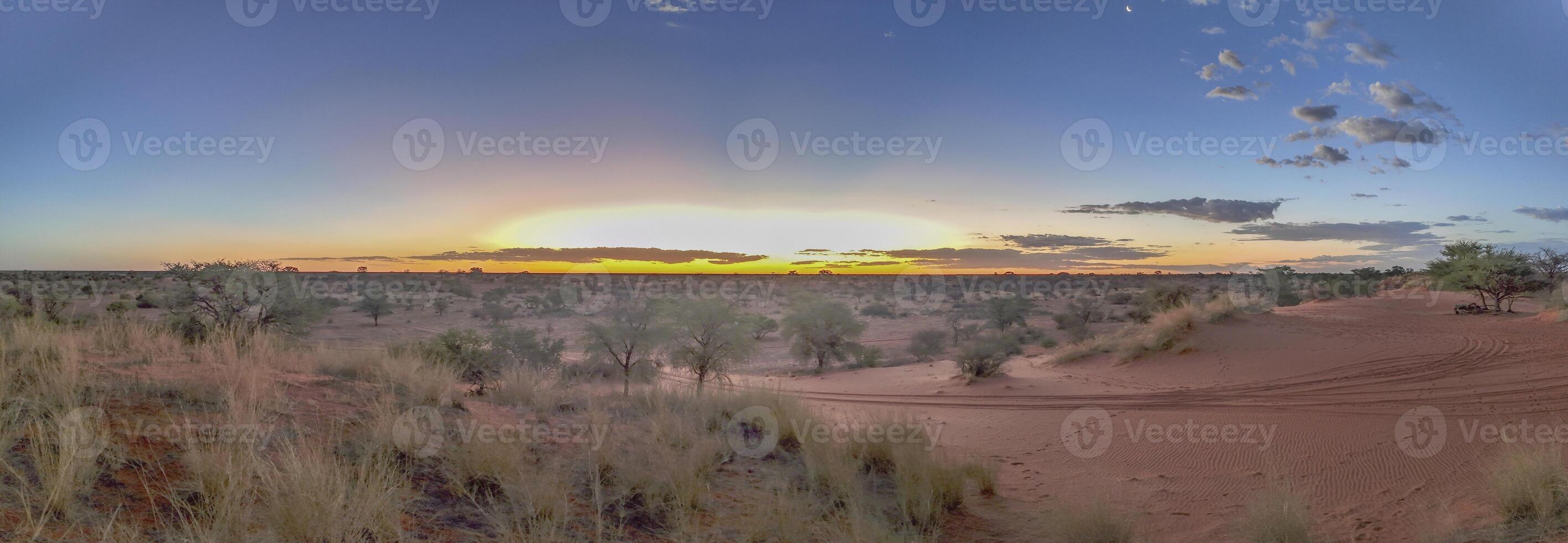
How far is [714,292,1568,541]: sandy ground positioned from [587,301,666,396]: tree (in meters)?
4.07

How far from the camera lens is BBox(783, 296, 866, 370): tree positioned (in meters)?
24.4

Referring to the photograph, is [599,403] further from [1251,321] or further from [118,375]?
[1251,321]

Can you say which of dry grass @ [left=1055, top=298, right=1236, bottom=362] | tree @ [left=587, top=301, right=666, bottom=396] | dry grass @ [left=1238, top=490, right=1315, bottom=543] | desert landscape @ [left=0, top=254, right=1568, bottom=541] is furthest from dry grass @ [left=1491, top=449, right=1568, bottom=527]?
tree @ [left=587, top=301, right=666, bottom=396]

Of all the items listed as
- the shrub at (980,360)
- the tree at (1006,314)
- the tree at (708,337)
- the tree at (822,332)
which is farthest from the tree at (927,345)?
the tree at (708,337)

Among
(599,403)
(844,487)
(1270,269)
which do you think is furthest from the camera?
(1270,269)

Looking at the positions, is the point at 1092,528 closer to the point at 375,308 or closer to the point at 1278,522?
the point at 1278,522

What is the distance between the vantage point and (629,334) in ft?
50.5

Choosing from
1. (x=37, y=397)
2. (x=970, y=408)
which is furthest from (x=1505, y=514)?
(x=37, y=397)

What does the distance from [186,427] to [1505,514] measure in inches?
427

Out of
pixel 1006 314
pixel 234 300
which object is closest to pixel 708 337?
pixel 234 300

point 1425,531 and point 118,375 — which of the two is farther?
point 118,375

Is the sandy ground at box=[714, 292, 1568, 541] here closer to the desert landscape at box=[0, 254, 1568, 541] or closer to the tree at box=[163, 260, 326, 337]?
the desert landscape at box=[0, 254, 1568, 541]

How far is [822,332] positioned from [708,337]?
954 cm

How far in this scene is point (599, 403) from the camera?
30.8 ft
